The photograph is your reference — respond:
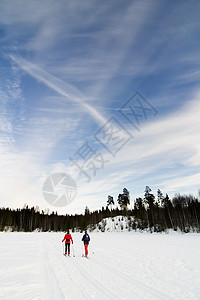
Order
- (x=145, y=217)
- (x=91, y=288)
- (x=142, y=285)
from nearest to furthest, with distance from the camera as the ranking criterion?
(x=91, y=288), (x=142, y=285), (x=145, y=217)

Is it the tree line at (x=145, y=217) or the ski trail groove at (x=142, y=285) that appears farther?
the tree line at (x=145, y=217)

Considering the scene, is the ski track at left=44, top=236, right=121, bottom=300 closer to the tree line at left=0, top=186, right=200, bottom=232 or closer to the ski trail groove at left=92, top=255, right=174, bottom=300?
the ski trail groove at left=92, top=255, right=174, bottom=300

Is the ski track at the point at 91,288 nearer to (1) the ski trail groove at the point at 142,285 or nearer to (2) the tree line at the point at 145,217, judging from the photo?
(1) the ski trail groove at the point at 142,285

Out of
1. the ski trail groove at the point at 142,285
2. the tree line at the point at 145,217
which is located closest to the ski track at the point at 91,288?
the ski trail groove at the point at 142,285

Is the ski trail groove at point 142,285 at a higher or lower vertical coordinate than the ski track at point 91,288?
lower

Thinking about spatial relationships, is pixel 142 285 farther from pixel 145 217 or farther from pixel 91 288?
pixel 145 217

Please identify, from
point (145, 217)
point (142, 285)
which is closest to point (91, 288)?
point (142, 285)

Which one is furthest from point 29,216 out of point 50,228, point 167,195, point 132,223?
point 167,195

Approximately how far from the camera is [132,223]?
77812mm

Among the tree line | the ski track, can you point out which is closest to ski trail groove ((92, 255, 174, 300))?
the ski track

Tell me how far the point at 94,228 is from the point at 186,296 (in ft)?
324

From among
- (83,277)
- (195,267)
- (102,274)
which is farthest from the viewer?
(195,267)

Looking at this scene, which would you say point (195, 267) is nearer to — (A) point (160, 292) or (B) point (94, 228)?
(A) point (160, 292)

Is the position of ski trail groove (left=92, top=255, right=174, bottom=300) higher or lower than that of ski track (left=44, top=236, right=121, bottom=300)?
lower
